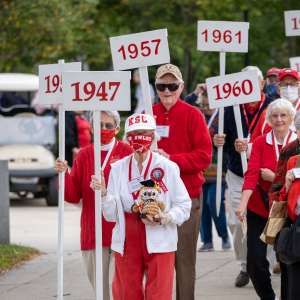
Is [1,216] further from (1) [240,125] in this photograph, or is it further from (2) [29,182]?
(2) [29,182]

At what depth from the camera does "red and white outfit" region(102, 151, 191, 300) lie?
844cm

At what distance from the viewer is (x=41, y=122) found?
22297 millimetres

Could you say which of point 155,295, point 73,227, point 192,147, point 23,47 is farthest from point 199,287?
point 23,47

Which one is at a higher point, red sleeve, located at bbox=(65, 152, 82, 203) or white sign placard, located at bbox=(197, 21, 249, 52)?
white sign placard, located at bbox=(197, 21, 249, 52)

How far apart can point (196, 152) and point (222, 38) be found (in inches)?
105

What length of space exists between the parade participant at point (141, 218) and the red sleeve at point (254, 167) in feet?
4.84

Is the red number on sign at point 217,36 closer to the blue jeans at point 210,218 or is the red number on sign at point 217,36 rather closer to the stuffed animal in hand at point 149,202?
the blue jeans at point 210,218

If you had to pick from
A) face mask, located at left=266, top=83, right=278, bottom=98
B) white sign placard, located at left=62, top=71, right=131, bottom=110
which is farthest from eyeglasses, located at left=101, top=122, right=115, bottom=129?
face mask, located at left=266, top=83, right=278, bottom=98

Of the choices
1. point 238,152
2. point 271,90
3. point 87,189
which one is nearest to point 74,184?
point 87,189

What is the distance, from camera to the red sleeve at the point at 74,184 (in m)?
9.39

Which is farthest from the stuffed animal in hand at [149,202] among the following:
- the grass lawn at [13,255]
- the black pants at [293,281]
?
the grass lawn at [13,255]

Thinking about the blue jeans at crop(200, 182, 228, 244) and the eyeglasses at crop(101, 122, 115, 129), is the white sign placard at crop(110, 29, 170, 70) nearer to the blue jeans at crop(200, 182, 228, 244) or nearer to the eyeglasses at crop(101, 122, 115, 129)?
the eyeglasses at crop(101, 122, 115, 129)

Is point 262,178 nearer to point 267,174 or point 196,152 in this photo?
point 267,174

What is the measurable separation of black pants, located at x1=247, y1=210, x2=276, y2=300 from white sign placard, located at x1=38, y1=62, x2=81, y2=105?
192 centimetres
